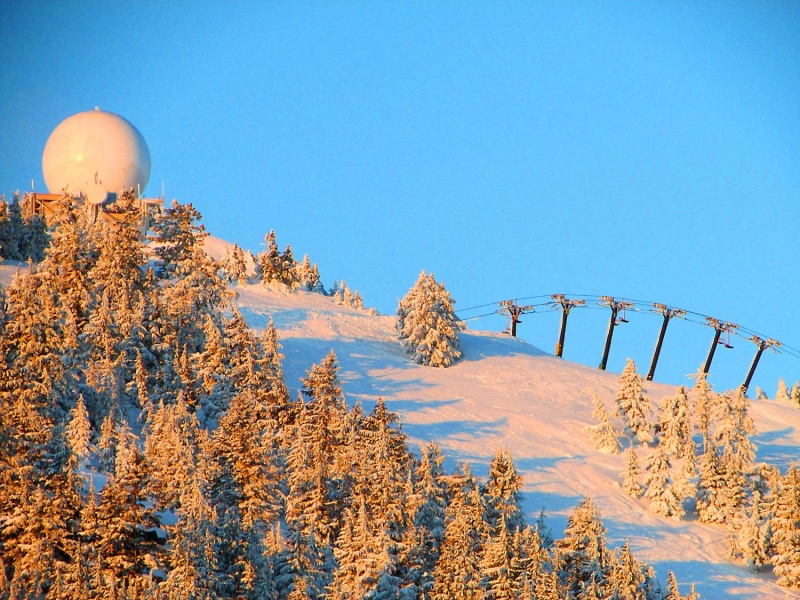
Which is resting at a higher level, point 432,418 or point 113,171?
point 113,171

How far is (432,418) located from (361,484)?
16.4 metres

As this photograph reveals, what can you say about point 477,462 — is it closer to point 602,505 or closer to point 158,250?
Answer: point 602,505

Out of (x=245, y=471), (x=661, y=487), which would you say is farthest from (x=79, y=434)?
(x=661, y=487)

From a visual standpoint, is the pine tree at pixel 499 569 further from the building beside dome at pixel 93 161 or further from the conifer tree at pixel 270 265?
the building beside dome at pixel 93 161

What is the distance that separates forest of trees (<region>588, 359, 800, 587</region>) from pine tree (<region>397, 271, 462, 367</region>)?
11.6m

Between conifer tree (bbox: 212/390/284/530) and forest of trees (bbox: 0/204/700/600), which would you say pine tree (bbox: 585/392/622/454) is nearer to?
forest of trees (bbox: 0/204/700/600)

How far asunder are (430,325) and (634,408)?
1522 centimetres

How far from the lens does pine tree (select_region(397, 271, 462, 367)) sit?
68.8 metres

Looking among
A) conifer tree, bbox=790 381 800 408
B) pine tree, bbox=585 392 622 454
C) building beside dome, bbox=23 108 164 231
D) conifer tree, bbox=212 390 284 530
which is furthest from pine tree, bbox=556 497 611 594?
building beside dome, bbox=23 108 164 231

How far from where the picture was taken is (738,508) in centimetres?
5216

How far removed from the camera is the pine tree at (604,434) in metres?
58.5

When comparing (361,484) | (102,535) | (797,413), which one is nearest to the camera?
(102,535)

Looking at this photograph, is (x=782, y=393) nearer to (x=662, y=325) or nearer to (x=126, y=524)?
(x=662, y=325)

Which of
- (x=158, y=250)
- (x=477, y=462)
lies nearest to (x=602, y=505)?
(x=477, y=462)
